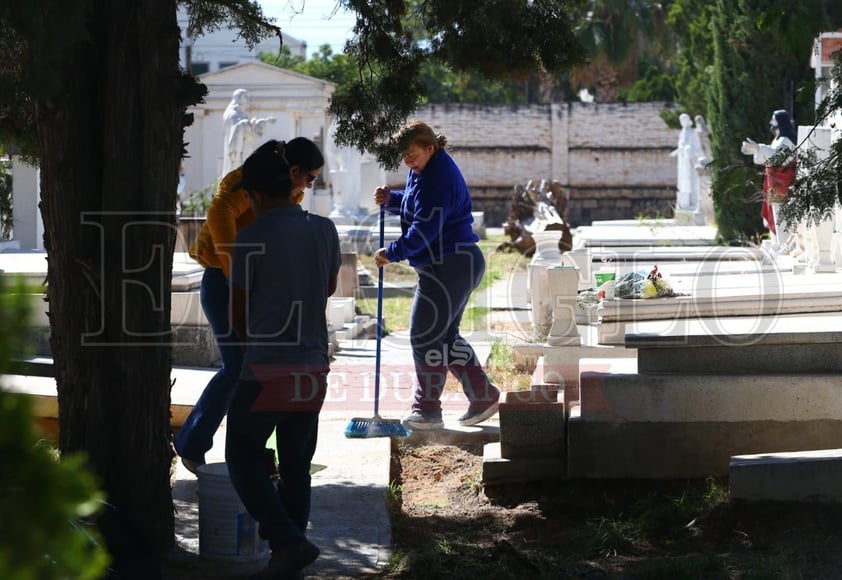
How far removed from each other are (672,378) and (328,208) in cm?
1906

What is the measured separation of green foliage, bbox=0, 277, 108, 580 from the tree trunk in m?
2.94

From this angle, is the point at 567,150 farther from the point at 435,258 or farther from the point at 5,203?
the point at 435,258

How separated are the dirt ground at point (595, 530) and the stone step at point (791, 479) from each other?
50 mm

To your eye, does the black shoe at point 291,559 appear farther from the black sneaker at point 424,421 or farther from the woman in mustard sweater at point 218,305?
the black sneaker at point 424,421

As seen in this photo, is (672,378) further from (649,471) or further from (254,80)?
(254,80)

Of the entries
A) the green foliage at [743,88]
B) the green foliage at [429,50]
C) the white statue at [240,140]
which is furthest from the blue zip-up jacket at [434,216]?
the white statue at [240,140]

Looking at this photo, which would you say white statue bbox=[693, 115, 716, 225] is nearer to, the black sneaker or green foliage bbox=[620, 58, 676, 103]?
green foliage bbox=[620, 58, 676, 103]

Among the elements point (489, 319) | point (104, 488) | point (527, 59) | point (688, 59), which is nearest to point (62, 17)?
point (104, 488)

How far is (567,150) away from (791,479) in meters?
34.5

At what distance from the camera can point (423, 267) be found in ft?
21.5

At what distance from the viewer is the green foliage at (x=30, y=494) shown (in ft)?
4.62

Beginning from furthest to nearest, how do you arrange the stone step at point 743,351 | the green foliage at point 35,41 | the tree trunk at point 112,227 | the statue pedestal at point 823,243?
the statue pedestal at point 823,243
the stone step at point 743,351
the tree trunk at point 112,227
the green foliage at point 35,41

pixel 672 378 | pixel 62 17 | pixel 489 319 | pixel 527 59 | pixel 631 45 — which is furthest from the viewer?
pixel 631 45

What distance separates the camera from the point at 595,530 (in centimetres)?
523
